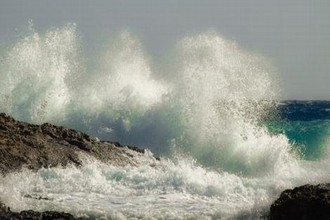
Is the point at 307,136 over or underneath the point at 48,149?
over

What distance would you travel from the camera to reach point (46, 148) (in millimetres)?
14211

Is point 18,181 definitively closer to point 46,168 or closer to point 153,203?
point 46,168

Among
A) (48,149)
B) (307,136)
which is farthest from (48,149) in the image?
(307,136)

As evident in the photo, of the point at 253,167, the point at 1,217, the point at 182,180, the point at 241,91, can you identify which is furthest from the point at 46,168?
the point at 241,91

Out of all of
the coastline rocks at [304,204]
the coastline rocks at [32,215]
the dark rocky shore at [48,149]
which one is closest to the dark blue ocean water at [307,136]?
the dark rocky shore at [48,149]

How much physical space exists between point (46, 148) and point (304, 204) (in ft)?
23.4

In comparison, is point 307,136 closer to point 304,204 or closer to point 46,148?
point 46,148

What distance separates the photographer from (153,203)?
11.6 metres

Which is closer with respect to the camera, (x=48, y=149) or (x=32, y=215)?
(x=32, y=215)

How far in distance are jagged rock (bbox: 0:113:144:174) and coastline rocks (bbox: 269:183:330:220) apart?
5.98 meters

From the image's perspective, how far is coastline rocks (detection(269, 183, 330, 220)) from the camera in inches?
340

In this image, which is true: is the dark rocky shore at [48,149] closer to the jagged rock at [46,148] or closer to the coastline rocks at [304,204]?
the jagged rock at [46,148]

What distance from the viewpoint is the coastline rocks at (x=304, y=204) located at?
8641 mm

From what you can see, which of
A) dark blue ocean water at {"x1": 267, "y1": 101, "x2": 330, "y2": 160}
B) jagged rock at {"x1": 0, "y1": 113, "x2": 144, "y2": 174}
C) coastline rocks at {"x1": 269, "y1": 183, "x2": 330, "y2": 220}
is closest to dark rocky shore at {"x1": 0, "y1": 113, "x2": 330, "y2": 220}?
jagged rock at {"x1": 0, "y1": 113, "x2": 144, "y2": 174}
